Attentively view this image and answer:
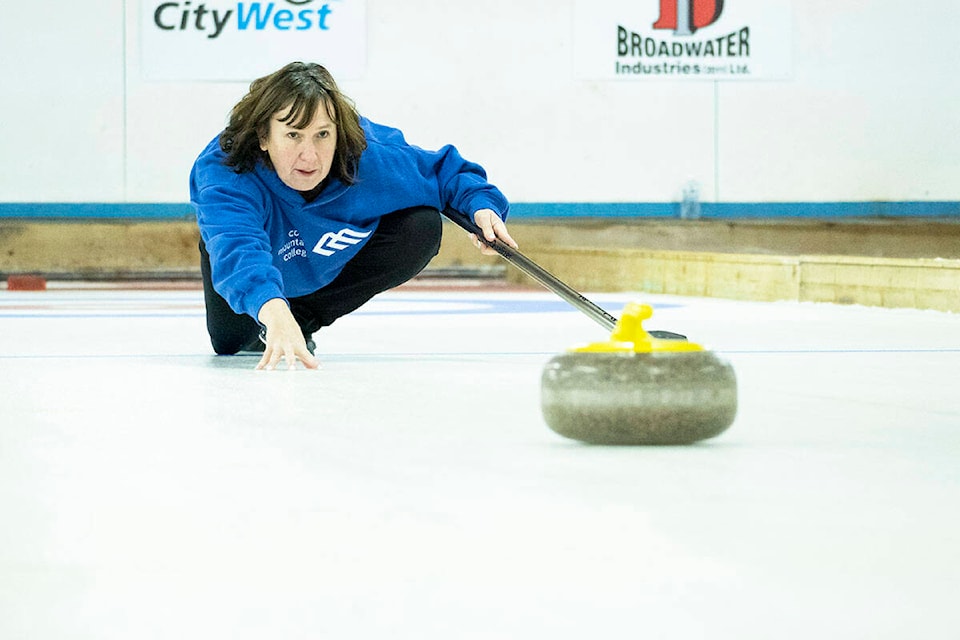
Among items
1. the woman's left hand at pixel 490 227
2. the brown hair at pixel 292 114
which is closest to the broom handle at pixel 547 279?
the woman's left hand at pixel 490 227

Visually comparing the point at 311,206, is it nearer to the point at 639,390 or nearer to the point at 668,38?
the point at 639,390

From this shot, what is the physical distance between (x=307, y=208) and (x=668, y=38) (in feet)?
18.2

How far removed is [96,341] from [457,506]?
83.6 inches

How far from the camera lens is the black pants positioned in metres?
2.38

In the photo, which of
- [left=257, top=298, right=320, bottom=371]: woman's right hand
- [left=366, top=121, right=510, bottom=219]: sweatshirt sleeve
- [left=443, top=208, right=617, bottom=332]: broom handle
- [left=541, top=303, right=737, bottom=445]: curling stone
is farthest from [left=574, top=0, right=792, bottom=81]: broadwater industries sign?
[left=541, top=303, right=737, bottom=445]: curling stone

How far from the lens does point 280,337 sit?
5.81 feet

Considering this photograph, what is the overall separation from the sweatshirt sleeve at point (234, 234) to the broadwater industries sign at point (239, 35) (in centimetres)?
519

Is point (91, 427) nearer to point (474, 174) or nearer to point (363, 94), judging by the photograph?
point (474, 174)

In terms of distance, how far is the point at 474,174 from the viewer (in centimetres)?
239

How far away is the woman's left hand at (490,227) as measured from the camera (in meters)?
2.16

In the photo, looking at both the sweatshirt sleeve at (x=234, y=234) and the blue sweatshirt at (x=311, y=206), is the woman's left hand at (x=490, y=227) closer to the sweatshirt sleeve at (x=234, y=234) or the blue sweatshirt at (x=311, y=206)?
the blue sweatshirt at (x=311, y=206)

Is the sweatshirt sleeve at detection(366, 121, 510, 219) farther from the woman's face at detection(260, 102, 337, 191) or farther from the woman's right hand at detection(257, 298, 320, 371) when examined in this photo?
the woman's right hand at detection(257, 298, 320, 371)

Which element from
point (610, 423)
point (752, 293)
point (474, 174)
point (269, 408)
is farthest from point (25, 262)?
point (610, 423)

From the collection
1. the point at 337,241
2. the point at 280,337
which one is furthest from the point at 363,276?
the point at 280,337
